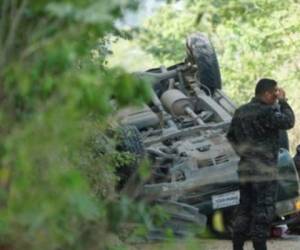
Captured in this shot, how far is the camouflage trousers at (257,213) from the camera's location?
348 inches

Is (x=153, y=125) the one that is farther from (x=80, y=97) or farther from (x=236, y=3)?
(x=80, y=97)

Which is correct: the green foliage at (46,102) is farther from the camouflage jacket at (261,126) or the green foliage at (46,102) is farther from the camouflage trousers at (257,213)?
the camouflage trousers at (257,213)

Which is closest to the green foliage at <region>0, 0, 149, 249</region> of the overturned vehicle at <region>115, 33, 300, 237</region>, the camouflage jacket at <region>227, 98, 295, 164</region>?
the camouflage jacket at <region>227, 98, 295, 164</region>

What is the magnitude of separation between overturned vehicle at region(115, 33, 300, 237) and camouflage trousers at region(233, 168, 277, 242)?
0.58m

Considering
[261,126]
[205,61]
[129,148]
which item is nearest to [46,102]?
[261,126]

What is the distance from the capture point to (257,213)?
8.86m

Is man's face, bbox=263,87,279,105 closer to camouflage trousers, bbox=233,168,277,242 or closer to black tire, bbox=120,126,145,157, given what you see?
camouflage trousers, bbox=233,168,277,242

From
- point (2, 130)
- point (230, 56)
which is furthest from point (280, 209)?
point (230, 56)

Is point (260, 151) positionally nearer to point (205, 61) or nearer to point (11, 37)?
point (205, 61)

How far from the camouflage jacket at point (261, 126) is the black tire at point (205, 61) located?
3.89 m

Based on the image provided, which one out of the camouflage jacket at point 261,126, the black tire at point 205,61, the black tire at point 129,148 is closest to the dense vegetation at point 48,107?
the camouflage jacket at point 261,126

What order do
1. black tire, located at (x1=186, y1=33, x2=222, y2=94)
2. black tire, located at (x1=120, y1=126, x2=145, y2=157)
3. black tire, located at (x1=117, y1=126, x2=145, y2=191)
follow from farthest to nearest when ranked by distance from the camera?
black tire, located at (x1=186, y1=33, x2=222, y2=94) < black tire, located at (x1=120, y1=126, x2=145, y2=157) < black tire, located at (x1=117, y1=126, x2=145, y2=191)

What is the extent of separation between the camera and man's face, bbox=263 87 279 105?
876 cm

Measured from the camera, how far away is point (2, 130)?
3.83 metres
